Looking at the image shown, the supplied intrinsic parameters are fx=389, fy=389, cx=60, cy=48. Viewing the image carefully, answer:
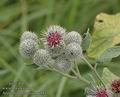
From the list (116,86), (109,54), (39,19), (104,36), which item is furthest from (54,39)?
(39,19)

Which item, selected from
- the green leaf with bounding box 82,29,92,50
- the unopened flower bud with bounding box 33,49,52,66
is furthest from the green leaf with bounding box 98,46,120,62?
the unopened flower bud with bounding box 33,49,52,66

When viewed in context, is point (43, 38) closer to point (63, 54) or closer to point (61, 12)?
point (63, 54)

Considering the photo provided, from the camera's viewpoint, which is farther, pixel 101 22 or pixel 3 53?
pixel 3 53

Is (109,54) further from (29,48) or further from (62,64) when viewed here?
(29,48)

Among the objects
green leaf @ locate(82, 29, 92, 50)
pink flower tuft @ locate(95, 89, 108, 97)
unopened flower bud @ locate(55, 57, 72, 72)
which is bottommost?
pink flower tuft @ locate(95, 89, 108, 97)

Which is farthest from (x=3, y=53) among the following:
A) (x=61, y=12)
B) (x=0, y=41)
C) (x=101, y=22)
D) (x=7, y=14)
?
(x=101, y=22)

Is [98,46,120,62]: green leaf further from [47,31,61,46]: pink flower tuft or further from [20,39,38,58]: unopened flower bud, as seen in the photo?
[20,39,38,58]: unopened flower bud
